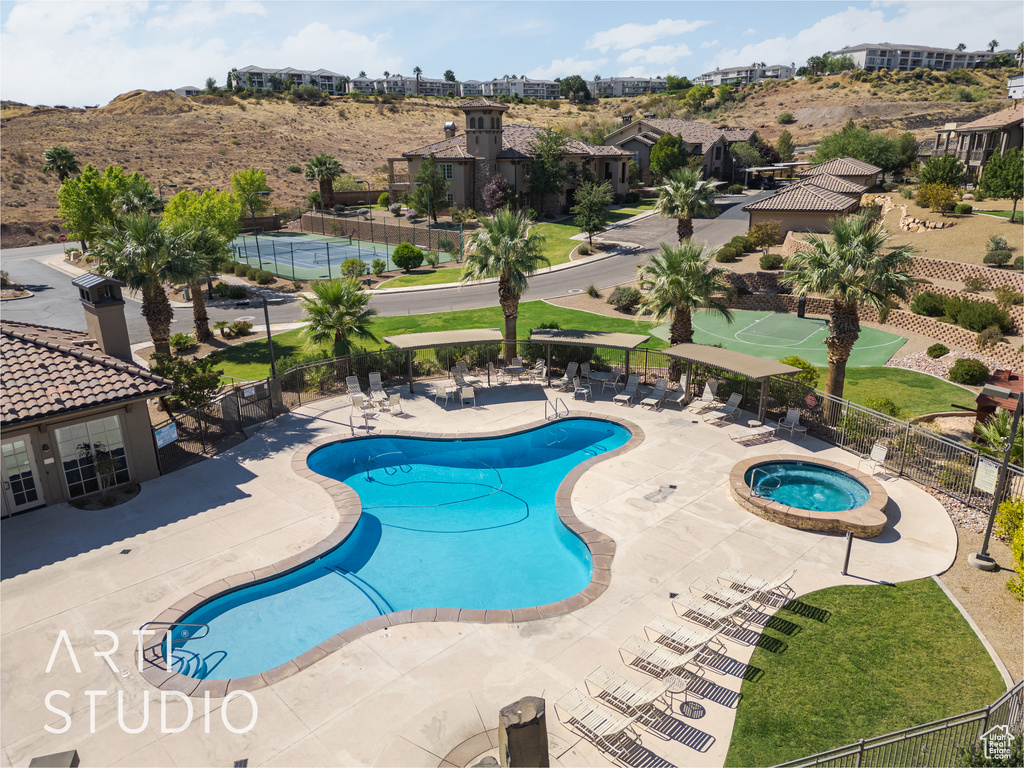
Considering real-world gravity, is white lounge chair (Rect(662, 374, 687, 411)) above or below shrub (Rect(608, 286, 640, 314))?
below

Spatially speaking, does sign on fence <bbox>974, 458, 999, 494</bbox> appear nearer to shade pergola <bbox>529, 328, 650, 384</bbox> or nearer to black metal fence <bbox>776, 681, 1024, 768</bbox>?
black metal fence <bbox>776, 681, 1024, 768</bbox>

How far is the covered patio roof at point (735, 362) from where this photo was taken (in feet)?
70.1

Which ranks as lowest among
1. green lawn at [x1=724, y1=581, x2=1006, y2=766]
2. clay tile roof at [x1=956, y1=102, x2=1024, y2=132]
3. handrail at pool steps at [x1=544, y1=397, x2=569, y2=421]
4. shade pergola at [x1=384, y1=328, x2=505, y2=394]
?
green lawn at [x1=724, y1=581, x2=1006, y2=766]

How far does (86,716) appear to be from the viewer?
36.5ft

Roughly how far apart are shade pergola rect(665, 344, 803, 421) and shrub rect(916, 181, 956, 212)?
37916mm

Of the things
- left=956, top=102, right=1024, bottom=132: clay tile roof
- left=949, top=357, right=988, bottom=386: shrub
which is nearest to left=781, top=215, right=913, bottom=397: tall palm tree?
left=949, top=357, right=988, bottom=386: shrub

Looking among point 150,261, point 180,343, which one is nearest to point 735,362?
point 150,261

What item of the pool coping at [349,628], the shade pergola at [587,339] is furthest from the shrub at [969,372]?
the pool coping at [349,628]

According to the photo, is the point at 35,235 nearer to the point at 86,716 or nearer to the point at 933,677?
the point at 86,716

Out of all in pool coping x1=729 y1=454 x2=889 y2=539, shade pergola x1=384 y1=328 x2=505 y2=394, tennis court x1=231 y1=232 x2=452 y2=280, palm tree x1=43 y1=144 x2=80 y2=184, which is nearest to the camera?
pool coping x1=729 y1=454 x2=889 y2=539

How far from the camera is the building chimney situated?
20281 mm

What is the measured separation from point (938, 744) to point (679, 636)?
→ 165 inches

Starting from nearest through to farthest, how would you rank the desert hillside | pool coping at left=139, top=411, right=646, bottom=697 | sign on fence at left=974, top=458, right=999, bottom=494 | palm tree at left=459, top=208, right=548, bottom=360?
pool coping at left=139, top=411, right=646, bottom=697
sign on fence at left=974, top=458, right=999, bottom=494
palm tree at left=459, top=208, right=548, bottom=360
the desert hillside

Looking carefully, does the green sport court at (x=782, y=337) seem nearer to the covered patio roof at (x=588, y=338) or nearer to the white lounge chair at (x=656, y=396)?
the white lounge chair at (x=656, y=396)
